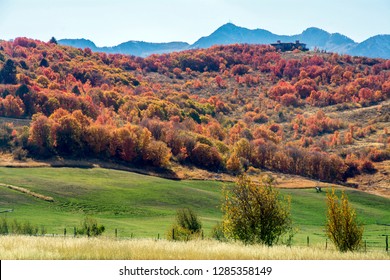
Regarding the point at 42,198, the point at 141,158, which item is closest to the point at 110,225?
the point at 42,198

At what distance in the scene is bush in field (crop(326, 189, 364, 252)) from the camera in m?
38.0

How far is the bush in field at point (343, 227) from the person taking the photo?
125 feet

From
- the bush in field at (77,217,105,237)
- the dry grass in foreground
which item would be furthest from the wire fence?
the dry grass in foreground

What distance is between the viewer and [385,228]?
94812 mm

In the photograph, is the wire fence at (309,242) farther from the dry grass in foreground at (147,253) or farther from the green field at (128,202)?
the dry grass in foreground at (147,253)

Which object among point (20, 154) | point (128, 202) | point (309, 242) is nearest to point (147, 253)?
point (309, 242)

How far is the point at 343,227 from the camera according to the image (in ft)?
125

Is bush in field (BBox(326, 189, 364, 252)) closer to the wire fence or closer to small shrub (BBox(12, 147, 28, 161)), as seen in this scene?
the wire fence

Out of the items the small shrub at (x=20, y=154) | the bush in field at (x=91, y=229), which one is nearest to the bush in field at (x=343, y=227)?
the bush in field at (x=91, y=229)

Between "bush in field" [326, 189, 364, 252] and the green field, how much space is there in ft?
119

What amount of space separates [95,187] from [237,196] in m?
74.5

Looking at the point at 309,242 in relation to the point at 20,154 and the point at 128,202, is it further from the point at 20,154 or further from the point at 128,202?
the point at 20,154

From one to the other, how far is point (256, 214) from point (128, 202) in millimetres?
66192

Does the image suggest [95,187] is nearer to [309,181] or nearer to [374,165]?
[309,181]
